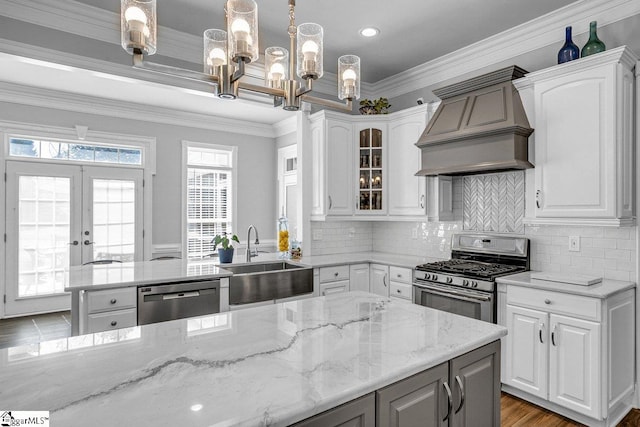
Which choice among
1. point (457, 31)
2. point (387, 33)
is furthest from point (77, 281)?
point (457, 31)

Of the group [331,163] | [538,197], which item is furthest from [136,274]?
[538,197]

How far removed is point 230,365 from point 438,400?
697 mm

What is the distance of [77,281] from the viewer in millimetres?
2615

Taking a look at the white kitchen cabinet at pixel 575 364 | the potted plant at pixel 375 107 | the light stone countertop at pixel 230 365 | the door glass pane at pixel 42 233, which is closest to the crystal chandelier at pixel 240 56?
the light stone countertop at pixel 230 365

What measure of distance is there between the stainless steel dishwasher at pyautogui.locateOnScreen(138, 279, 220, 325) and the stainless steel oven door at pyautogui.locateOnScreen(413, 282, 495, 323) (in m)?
1.77

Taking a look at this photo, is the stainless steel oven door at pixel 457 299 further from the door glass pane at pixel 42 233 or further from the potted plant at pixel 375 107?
the door glass pane at pixel 42 233

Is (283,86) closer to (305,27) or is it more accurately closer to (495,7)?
(305,27)

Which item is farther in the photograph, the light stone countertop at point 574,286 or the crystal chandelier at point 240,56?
the light stone countertop at point 574,286

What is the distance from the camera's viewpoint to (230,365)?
1.15 metres

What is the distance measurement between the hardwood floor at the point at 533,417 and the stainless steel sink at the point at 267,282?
6.00 feet

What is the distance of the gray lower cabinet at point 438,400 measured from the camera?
41.6 inches

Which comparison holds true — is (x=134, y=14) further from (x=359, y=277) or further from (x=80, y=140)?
(x=80, y=140)

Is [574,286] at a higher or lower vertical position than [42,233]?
lower

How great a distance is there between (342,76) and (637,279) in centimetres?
251
